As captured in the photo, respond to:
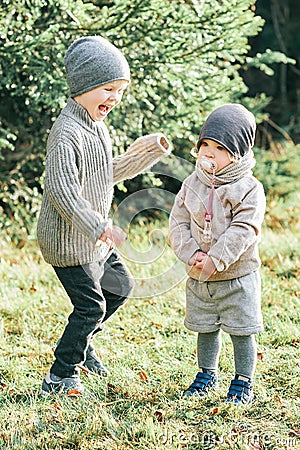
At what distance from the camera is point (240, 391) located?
321 centimetres

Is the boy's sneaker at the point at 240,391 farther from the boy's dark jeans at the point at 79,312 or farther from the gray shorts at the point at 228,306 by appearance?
the boy's dark jeans at the point at 79,312

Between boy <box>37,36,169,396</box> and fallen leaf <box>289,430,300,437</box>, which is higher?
boy <box>37,36,169,396</box>

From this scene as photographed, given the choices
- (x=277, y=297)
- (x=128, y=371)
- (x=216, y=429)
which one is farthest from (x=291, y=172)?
(x=216, y=429)

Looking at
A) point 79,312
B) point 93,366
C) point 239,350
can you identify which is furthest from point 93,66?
point 93,366

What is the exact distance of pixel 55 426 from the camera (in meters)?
3.06

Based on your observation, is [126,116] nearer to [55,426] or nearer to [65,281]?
[65,281]

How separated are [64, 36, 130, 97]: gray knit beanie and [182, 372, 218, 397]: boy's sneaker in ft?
4.79

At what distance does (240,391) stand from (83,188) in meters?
1.18

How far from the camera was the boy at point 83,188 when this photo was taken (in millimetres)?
3092

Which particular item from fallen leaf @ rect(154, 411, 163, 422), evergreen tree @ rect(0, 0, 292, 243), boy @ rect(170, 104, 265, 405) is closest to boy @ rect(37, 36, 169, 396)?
boy @ rect(170, 104, 265, 405)

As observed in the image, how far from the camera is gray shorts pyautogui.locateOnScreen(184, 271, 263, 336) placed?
3119 mm

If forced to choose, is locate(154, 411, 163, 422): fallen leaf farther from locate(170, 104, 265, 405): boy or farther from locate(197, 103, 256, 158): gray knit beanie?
locate(197, 103, 256, 158): gray knit beanie

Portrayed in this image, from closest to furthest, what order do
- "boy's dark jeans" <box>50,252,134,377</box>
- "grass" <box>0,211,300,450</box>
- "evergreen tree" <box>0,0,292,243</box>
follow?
"grass" <box>0,211,300,450</box>
"boy's dark jeans" <box>50,252,134,377</box>
"evergreen tree" <box>0,0,292,243</box>

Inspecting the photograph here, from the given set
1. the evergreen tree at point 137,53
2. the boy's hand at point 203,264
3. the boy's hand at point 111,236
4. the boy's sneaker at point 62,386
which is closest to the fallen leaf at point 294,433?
the boy's hand at point 203,264
